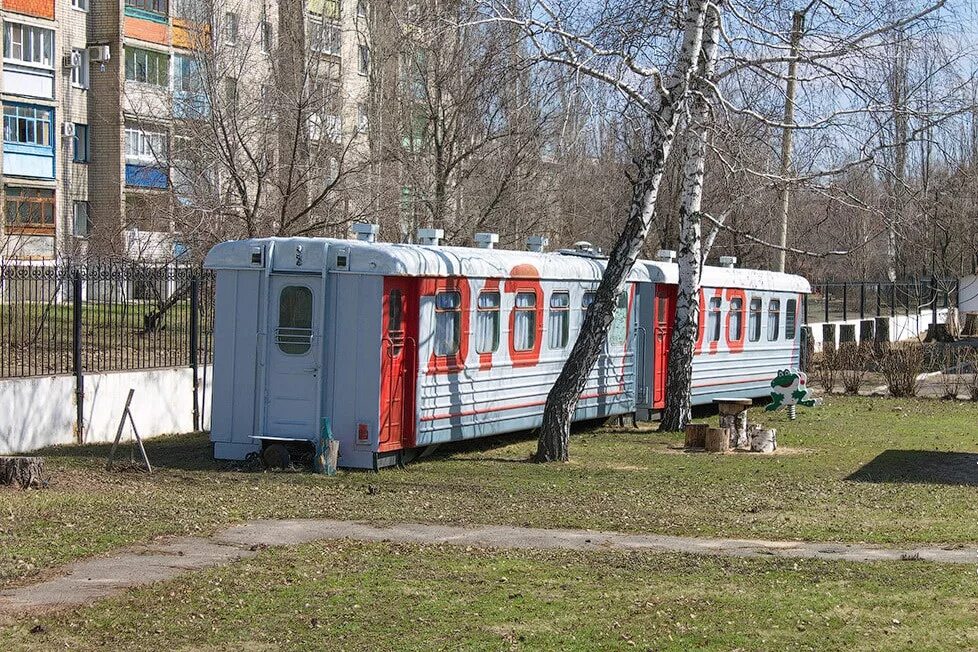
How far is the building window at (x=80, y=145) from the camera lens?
150 feet

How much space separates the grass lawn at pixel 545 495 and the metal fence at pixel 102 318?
1524 mm

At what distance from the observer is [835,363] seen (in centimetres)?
3031

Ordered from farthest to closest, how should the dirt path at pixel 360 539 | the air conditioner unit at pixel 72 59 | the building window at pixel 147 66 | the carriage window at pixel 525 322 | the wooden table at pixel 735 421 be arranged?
the building window at pixel 147 66 → the air conditioner unit at pixel 72 59 → the wooden table at pixel 735 421 → the carriage window at pixel 525 322 → the dirt path at pixel 360 539

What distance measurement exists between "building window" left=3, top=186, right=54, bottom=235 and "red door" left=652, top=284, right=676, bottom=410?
2276 cm

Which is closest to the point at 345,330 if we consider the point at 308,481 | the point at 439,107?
the point at 308,481

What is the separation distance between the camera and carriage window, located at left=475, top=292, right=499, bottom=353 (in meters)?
17.6

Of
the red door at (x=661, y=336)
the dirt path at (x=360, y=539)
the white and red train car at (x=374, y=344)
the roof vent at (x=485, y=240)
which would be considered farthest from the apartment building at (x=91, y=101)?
the dirt path at (x=360, y=539)

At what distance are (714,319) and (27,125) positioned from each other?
89.1 feet

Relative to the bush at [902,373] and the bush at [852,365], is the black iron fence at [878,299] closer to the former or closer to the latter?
the bush at [852,365]

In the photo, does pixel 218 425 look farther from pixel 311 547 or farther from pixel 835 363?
pixel 835 363

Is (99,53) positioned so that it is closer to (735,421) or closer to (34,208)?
(34,208)

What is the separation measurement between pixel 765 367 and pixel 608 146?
23.5 feet

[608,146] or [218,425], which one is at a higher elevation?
[608,146]

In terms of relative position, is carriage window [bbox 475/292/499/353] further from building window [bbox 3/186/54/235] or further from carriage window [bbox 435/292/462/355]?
building window [bbox 3/186/54/235]
